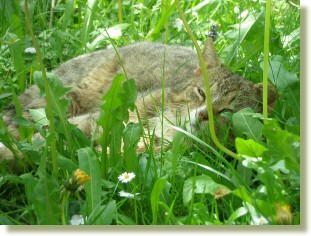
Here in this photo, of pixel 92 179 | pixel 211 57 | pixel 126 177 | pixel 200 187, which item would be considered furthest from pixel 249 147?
pixel 211 57

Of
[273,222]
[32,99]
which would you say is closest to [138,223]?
[273,222]

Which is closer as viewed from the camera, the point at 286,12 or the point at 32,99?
the point at 32,99

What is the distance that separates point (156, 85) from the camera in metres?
4.22

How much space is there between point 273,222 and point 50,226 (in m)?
0.79

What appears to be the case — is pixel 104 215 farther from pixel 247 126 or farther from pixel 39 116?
pixel 39 116

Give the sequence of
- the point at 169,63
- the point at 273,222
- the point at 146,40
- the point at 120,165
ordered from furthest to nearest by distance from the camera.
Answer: the point at 146,40, the point at 169,63, the point at 120,165, the point at 273,222

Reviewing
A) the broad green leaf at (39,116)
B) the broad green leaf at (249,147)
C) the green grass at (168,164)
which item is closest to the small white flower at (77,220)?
the green grass at (168,164)

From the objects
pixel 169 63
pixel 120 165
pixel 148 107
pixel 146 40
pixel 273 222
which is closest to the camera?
pixel 273 222

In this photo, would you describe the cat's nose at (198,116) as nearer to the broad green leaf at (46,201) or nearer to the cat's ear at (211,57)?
the cat's ear at (211,57)

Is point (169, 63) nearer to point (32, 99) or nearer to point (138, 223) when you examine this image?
point (32, 99)

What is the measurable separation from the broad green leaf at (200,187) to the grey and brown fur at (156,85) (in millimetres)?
788

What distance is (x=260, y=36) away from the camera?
162 inches

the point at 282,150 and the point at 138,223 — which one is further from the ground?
the point at 282,150

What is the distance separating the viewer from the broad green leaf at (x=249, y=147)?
9.09 ft
